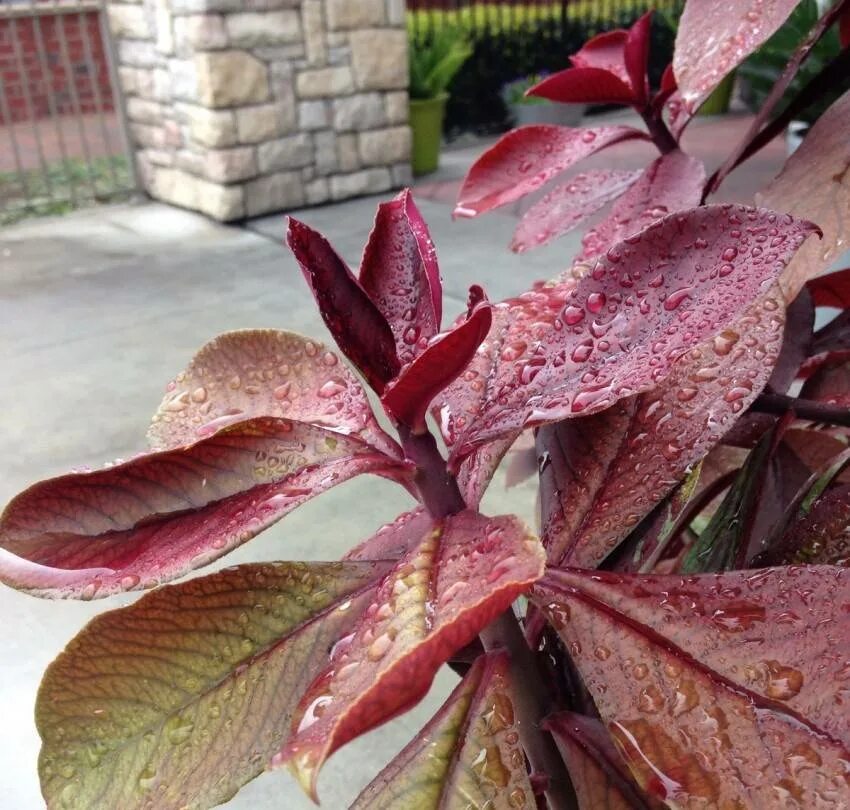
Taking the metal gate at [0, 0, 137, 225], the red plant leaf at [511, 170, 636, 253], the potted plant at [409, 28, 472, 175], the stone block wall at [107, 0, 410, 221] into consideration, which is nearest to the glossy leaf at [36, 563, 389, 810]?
the red plant leaf at [511, 170, 636, 253]

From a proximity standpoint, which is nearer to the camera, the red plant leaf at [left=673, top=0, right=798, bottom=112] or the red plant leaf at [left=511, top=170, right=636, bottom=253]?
the red plant leaf at [left=673, top=0, right=798, bottom=112]

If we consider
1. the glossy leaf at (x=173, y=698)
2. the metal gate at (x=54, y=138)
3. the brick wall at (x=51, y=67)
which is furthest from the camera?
the brick wall at (x=51, y=67)

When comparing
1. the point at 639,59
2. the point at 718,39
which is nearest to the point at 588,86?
the point at 639,59

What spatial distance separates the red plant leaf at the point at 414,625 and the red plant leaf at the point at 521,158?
0.33 m

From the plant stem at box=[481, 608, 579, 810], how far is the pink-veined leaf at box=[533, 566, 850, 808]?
0.04m

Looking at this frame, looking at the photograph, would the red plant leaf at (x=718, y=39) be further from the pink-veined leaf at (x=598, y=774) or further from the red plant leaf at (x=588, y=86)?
the pink-veined leaf at (x=598, y=774)

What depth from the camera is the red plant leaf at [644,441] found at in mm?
405

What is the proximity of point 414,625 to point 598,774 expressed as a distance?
0.16 metres

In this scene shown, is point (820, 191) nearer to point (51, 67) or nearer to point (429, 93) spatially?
point (429, 93)

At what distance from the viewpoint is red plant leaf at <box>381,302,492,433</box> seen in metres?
0.31

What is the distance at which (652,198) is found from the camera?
0.56m

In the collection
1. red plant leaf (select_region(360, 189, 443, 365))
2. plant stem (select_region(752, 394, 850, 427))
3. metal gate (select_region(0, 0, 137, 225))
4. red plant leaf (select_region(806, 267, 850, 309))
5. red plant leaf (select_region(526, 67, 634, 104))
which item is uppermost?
red plant leaf (select_region(526, 67, 634, 104))

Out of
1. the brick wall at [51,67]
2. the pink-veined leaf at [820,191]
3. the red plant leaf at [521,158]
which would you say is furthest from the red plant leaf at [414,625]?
the brick wall at [51,67]

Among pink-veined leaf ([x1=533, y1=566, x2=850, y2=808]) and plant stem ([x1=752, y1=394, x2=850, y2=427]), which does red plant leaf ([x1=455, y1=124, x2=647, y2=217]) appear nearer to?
plant stem ([x1=752, y1=394, x2=850, y2=427])
